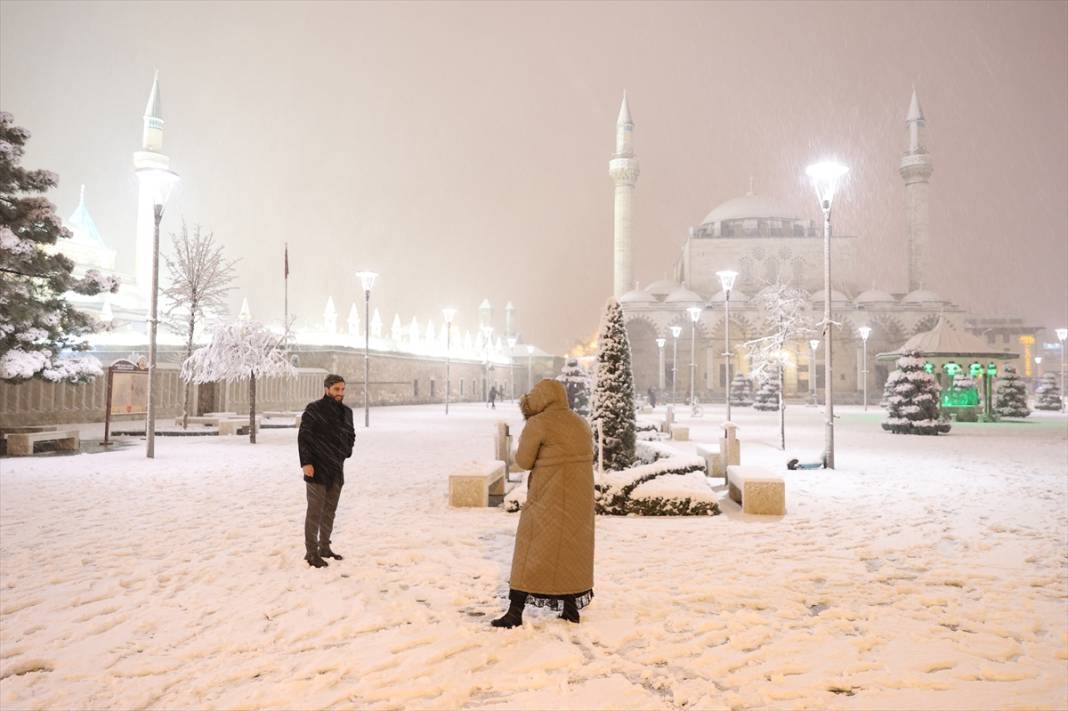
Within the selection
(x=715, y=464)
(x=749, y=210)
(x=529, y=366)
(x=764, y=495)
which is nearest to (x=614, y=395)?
(x=764, y=495)

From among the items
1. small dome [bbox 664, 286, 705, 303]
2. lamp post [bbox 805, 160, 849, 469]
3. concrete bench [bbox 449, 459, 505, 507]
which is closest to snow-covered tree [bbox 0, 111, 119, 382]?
concrete bench [bbox 449, 459, 505, 507]

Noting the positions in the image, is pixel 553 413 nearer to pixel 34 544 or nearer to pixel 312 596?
pixel 312 596

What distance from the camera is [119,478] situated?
451 inches

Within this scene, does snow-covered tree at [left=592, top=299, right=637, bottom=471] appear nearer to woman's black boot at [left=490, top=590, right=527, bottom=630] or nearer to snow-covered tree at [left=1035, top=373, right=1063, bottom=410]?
woman's black boot at [left=490, top=590, right=527, bottom=630]

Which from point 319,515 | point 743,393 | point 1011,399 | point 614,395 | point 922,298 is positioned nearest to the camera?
point 319,515

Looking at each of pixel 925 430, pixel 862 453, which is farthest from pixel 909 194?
pixel 862 453

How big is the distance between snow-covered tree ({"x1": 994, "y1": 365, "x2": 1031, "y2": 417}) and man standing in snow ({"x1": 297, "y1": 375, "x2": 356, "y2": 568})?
34.3 m

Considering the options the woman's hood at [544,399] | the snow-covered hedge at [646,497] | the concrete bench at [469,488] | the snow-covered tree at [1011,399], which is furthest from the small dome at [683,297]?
the woman's hood at [544,399]

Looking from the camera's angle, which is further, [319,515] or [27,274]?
[27,274]

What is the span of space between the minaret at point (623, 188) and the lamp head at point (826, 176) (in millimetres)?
51685

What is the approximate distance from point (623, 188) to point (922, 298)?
Answer: 1170 inches

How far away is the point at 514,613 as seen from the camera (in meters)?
4.62

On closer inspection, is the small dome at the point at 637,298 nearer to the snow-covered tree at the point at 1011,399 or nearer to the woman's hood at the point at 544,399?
the snow-covered tree at the point at 1011,399

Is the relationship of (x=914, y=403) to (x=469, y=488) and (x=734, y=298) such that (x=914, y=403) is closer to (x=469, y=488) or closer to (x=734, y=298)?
(x=469, y=488)
